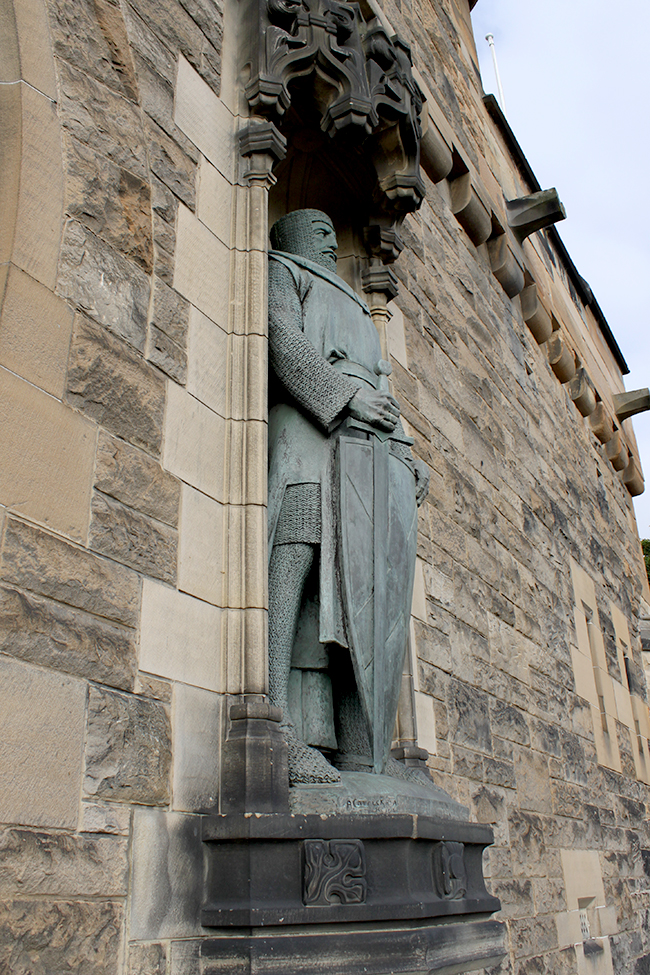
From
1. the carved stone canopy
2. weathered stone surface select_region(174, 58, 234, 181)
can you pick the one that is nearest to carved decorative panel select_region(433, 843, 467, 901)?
weathered stone surface select_region(174, 58, 234, 181)

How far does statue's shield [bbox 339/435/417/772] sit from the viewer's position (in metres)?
2.48

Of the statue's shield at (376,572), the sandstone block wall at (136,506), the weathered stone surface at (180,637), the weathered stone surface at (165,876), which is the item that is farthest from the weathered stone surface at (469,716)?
the weathered stone surface at (165,876)

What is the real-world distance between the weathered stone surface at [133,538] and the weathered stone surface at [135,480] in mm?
23

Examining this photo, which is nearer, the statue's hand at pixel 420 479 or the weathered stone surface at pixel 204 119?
the weathered stone surface at pixel 204 119

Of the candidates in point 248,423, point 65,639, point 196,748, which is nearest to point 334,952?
point 196,748

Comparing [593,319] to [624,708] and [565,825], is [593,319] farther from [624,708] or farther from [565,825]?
[565,825]

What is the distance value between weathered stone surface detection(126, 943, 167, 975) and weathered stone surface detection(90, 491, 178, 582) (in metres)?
0.79

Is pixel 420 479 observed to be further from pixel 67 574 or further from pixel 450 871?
pixel 67 574

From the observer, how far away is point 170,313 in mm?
2438

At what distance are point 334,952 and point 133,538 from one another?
3.37 ft

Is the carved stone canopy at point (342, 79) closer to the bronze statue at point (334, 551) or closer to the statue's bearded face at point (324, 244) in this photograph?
the statue's bearded face at point (324, 244)

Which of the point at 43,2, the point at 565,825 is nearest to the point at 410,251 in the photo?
the point at 43,2

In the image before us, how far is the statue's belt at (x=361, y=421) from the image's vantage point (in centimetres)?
268

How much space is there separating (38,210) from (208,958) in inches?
67.9
